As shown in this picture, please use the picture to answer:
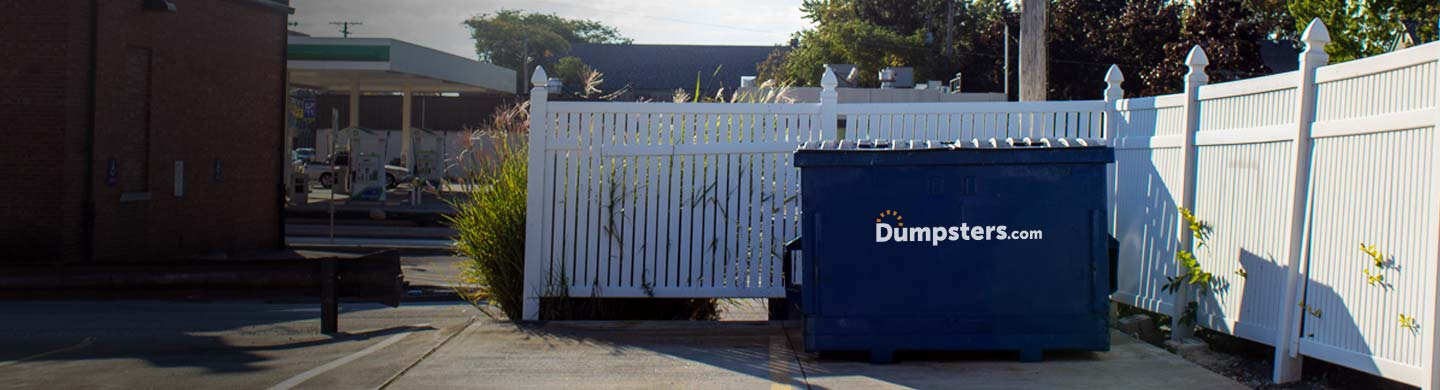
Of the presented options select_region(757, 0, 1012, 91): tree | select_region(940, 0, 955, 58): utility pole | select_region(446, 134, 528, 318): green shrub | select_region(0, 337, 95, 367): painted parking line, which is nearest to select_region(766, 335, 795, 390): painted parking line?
select_region(446, 134, 528, 318): green shrub

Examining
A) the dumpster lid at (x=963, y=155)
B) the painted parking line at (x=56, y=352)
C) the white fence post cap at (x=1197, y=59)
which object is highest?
the white fence post cap at (x=1197, y=59)

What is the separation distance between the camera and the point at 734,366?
7711mm

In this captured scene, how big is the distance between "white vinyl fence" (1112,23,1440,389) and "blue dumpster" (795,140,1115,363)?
75 cm

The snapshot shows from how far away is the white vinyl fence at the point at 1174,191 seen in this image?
6195 mm

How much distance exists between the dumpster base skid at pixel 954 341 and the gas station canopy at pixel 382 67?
85.2 ft

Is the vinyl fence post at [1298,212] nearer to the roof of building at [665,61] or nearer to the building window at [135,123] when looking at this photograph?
the building window at [135,123]

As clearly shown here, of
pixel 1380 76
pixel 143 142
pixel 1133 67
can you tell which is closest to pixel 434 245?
pixel 143 142

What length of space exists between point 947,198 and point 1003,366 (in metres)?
1.06

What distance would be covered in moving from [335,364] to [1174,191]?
5.48 metres

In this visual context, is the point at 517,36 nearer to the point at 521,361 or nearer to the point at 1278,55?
the point at 1278,55

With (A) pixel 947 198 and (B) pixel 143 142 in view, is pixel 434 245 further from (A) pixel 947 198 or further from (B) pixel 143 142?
(A) pixel 947 198

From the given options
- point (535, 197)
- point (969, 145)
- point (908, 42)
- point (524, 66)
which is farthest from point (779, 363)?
point (524, 66)

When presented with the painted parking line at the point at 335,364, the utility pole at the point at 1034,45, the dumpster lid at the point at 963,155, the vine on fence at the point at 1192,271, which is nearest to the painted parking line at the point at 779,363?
the dumpster lid at the point at 963,155

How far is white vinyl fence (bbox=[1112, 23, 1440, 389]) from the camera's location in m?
6.03
